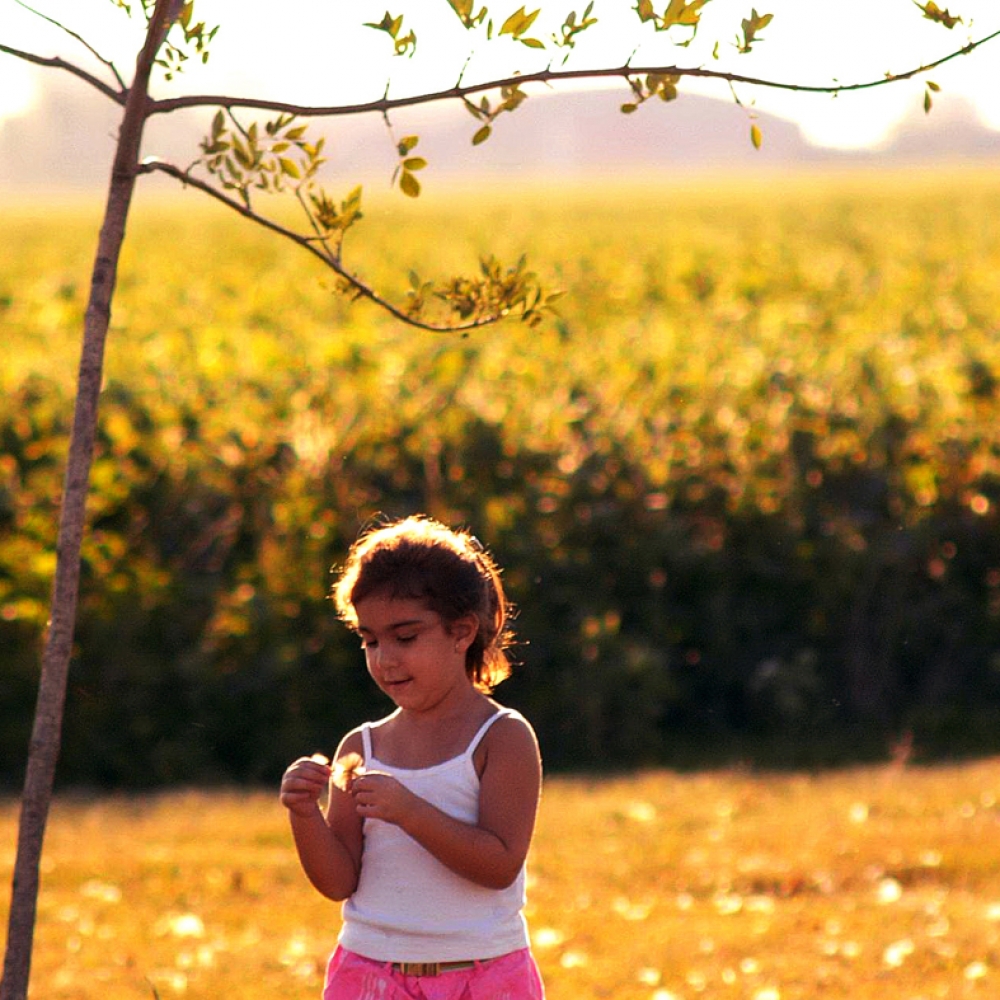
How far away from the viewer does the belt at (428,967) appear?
3135mm

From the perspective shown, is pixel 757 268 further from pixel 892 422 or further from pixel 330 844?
pixel 330 844

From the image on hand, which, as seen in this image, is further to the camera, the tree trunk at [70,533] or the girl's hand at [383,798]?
the tree trunk at [70,533]

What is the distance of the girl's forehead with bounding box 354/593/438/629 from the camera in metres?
3.14

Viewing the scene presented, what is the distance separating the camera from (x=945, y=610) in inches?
356

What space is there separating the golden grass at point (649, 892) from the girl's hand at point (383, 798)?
2492 millimetres

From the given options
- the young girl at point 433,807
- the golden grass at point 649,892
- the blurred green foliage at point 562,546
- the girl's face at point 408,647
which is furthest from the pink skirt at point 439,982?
the blurred green foliage at point 562,546

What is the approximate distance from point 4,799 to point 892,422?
4.77 m

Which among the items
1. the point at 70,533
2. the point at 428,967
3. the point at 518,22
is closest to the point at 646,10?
the point at 518,22

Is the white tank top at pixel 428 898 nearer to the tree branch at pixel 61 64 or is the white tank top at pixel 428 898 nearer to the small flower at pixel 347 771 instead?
the small flower at pixel 347 771

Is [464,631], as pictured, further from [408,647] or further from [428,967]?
[428,967]

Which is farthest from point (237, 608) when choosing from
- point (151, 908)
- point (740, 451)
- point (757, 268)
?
point (757, 268)

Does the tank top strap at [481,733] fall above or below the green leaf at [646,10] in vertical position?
below

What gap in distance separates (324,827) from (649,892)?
3722mm

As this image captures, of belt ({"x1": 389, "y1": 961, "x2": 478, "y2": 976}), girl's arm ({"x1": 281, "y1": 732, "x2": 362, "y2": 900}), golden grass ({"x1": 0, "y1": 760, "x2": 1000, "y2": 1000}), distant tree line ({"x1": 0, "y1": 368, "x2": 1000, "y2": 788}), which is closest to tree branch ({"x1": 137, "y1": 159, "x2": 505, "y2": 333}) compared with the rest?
girl's arm ({"x1": 281, "y1": 732, "x2": 362, "y2": 900})
